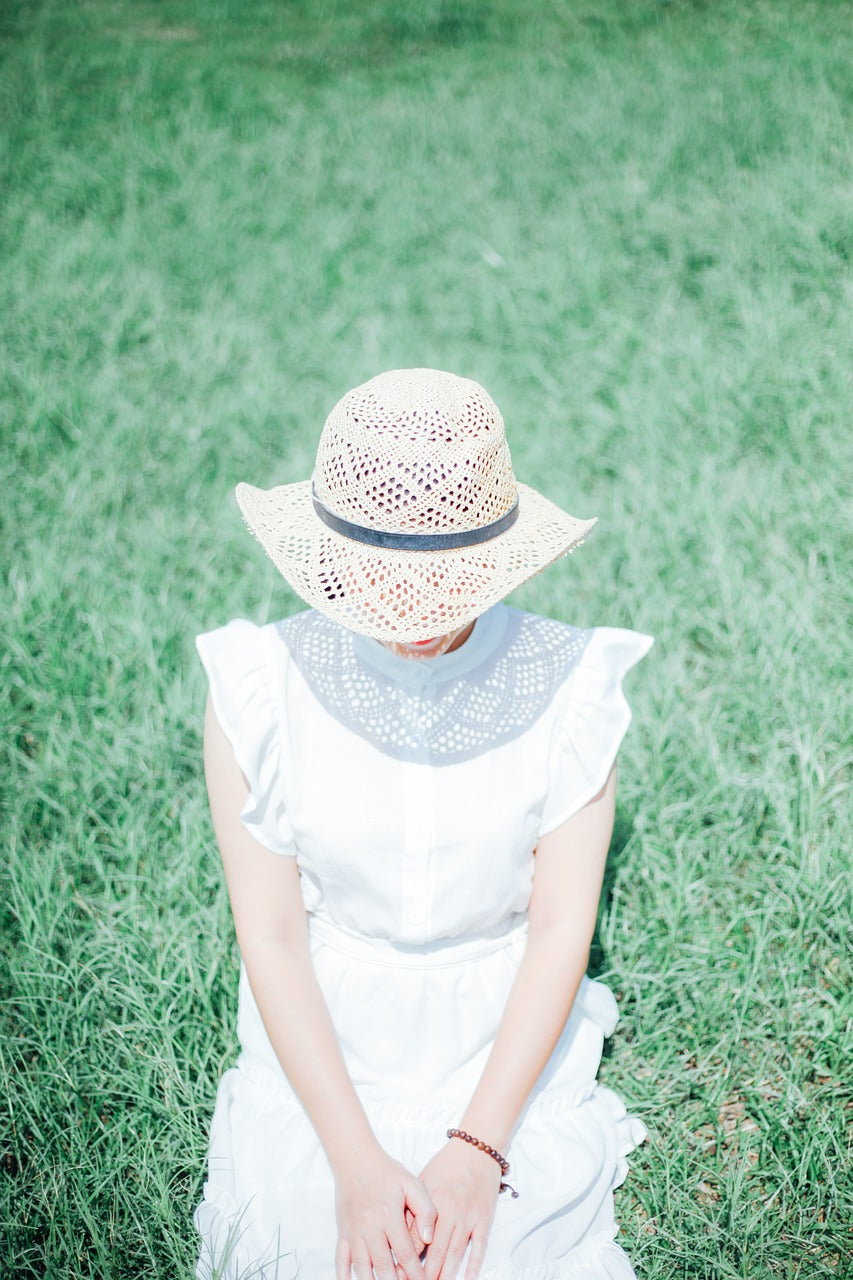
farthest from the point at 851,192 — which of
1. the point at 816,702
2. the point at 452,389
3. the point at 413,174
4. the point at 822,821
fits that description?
the point at 452,389

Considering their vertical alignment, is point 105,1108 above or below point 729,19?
below

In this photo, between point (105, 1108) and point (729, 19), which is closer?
point (105, 1108)

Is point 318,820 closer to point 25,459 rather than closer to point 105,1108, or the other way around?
point 105,1108

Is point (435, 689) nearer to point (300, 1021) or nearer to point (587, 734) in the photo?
point (587, 734)

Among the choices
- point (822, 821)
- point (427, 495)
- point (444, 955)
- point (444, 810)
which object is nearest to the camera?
point (427, 495)

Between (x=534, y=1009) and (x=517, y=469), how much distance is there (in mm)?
2695

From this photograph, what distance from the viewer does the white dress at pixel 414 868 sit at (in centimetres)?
172

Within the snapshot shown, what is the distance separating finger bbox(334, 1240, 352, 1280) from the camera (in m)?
1.57

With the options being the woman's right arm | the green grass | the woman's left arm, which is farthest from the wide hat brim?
the green grass

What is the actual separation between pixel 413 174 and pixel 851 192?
2.53m

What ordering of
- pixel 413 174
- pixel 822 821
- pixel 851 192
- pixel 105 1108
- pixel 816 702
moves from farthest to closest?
1. pixel 413 174
2. pixel 851 192
3. pixel 816 702
4. pixel 822 821
5. pixel 105 1108

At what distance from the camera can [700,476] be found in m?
3.94

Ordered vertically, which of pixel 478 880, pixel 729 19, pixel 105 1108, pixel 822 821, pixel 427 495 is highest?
pixel 729 19

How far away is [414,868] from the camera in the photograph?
1.74 m
